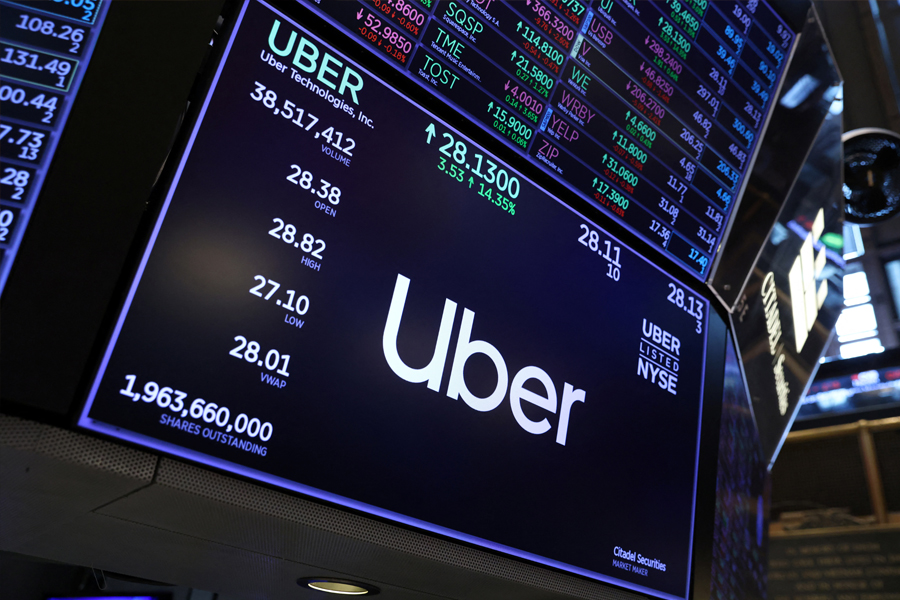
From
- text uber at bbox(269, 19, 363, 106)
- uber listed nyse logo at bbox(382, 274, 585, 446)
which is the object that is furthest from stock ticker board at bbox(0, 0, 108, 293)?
uber listed nyse logo at bbox(382, 274, 585, 446)

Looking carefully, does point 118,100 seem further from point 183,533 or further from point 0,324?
point 183,533

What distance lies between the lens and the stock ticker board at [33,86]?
4.12 feet

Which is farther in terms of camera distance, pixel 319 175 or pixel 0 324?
pixel 319 175

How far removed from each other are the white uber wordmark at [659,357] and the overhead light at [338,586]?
1046 millimetres

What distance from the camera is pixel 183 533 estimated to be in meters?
1.64

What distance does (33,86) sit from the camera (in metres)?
1.32

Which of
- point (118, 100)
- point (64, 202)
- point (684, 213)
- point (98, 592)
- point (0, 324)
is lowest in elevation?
point (98, 592)

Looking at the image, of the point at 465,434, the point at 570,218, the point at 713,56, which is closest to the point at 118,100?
the point at 465,434

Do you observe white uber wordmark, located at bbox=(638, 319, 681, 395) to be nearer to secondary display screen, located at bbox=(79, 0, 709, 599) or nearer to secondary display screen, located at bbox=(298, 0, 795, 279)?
secondary display screen, located at bbox=(79, 0, 709, 599)

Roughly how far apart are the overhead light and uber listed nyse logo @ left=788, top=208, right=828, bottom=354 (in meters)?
2.49

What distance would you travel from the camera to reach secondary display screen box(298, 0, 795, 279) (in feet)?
6.50

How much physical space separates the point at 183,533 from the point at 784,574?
5.19 m

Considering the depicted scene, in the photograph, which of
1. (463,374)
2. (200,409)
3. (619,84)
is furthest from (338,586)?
(619,84)

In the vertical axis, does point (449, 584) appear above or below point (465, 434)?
below
